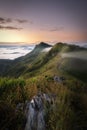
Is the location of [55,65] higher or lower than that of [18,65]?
higher

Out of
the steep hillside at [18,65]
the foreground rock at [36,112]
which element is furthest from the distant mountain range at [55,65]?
the foreground rock at [36,112]

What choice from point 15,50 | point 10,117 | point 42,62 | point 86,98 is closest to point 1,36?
point 15,50

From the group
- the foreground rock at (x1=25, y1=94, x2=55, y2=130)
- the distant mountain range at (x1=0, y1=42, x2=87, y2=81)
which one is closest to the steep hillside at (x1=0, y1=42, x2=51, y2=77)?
the distant mountain range at (x1=0, y1=42, x2=87, y2=81)

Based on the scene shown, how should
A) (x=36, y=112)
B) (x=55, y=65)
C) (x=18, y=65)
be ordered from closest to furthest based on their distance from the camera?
(x=36, y=112) < (x=55, y=65) < (x=18, y=65)

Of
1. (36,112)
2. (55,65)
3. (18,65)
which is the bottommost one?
(18,65)

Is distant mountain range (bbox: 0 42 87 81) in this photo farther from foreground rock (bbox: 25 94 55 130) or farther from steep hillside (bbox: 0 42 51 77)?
foreground rock (bbox: 25 94 55 130)

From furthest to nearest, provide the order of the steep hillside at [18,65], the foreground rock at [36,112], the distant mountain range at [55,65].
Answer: the steep hillside at [18,65] → the distant mountain range at [55,65] → the foreground rock at [36,112]

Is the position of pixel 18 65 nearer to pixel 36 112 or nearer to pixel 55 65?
pixel 55 65

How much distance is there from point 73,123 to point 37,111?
0.44 meters

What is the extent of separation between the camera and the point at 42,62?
5403 cm

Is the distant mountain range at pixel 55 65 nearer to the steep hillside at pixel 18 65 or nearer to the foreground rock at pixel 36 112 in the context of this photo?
the steep hillside at pixel 18 65

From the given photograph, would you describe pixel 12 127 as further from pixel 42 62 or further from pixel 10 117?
pixel 42 62

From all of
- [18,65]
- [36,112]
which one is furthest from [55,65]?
[18,65]

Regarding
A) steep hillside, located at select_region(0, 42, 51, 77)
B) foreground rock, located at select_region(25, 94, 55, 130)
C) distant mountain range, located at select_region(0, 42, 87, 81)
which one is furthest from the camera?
steep hillside, located at select_region(0, 42, 51, 77)
